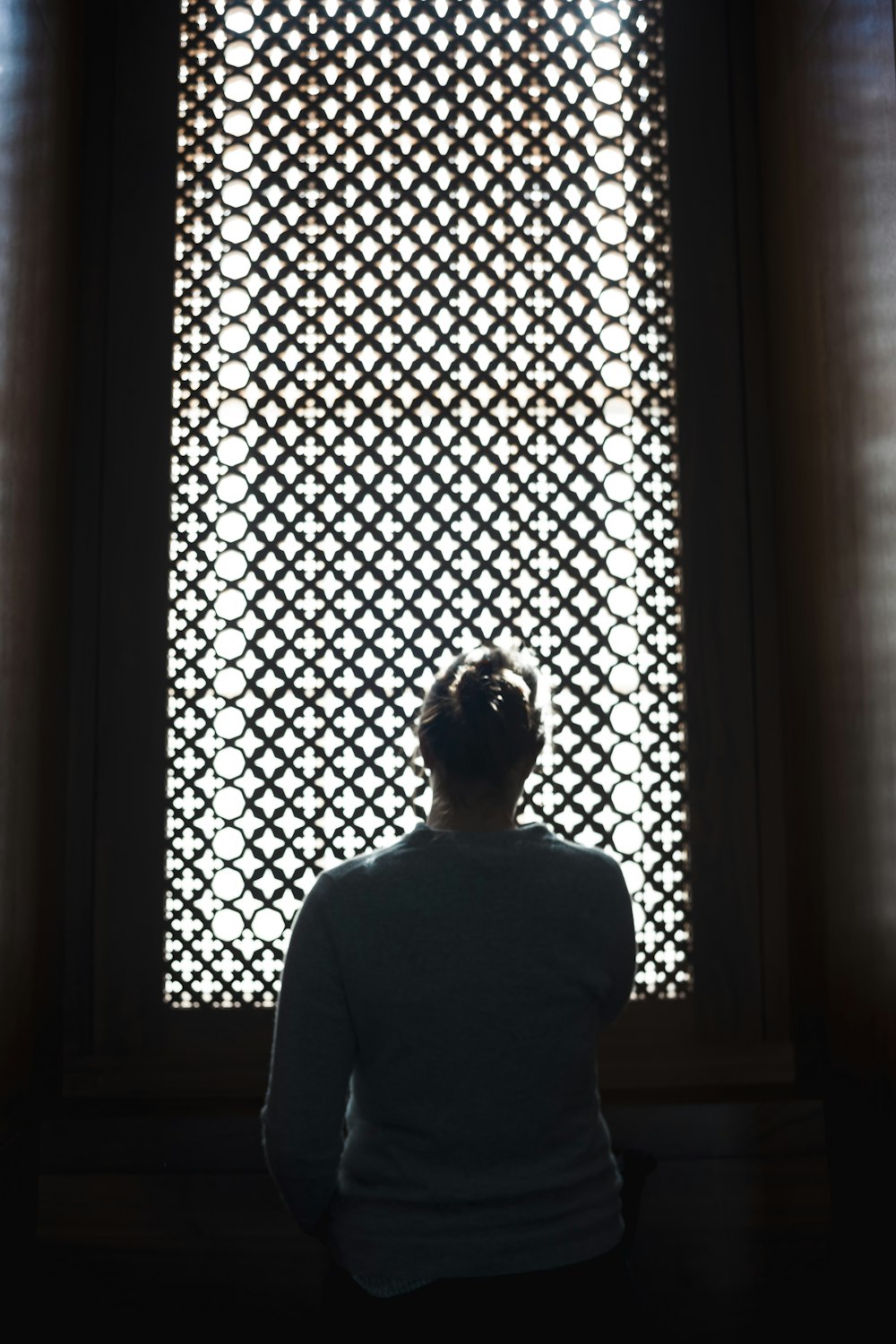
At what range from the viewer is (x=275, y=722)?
170cm

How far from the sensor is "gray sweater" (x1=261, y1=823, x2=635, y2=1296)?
93cm

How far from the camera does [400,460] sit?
1.72 meters

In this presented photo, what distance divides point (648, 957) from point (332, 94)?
1483 millimetres

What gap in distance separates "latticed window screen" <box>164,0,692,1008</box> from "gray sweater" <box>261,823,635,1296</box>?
0.70 metres
